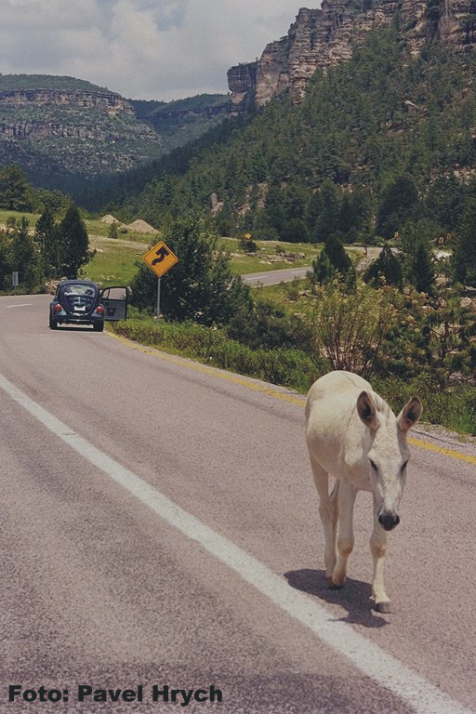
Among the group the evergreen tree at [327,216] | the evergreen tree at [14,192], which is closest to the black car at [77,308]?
the evergreen tree at [14,192]

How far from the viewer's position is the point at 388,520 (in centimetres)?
423

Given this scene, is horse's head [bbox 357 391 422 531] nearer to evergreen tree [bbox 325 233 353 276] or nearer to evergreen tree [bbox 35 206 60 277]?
evergreen tree [bbox 325 233 353 276]

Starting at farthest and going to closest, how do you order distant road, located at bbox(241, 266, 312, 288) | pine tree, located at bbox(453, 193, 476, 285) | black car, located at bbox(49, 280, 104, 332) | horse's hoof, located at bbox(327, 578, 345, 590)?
distant road, located at bbox(241, 266, 312, 288)
pine tree, located at bbox(453, 193, 476, 285)
black car, located at bbox(49, 280, 104, 332)
horse's hoof, located at bbox(327, 578, 345, 590)

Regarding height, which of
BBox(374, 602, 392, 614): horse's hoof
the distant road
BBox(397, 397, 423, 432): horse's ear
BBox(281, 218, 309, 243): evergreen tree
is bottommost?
the distant road

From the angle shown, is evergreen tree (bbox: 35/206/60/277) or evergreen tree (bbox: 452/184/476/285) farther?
evergreen tree (bbox: 452/184/476/285)

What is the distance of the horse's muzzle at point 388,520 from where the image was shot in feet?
13.9

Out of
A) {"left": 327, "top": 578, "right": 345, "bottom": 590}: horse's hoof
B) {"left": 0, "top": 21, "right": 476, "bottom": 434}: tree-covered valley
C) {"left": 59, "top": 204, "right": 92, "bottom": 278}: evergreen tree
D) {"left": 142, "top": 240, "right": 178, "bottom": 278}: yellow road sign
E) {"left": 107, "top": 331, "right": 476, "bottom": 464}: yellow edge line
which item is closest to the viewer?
{"left": 327, "top": 578, "right": 345, "bottom": 590}: horse's hoof

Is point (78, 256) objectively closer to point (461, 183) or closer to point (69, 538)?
point (69, 538)

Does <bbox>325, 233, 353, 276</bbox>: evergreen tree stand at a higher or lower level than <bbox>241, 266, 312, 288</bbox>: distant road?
higher

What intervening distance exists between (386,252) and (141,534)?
176 feet

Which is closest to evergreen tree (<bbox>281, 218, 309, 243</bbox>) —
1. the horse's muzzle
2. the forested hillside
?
the forested hillside

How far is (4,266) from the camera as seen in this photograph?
62719mm

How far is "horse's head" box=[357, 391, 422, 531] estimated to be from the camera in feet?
14.0

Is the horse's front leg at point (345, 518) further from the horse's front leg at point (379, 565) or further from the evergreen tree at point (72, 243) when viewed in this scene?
the evergreen tree at point (72, 243)
